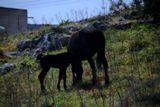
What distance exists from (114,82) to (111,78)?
0.65 metres

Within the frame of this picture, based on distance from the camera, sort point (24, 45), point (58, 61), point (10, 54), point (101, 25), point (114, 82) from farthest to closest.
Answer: point (24, 45), point (10, 54), point (101, 25), point (58, 61), point (114, 82)

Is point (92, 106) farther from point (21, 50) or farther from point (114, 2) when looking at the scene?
point (21, 50)

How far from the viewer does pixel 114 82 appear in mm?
9484

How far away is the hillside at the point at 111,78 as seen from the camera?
6285 mm

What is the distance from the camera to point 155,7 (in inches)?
379

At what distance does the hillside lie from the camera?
247 inches

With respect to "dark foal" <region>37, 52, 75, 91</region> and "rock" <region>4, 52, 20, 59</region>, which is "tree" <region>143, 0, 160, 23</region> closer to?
"dark foal" <region>37, 52, 75, 91</region>

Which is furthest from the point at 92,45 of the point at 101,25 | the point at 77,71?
the point at 101,25

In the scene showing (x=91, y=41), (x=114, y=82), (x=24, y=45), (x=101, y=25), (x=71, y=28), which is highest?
(x=101, y=25)

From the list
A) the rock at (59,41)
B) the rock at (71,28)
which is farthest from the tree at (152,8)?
the rock at (71,28)

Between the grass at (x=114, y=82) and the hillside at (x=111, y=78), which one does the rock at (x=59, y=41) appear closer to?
the hillside at (x=111, y=78)

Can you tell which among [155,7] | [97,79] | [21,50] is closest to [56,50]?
[21,50]

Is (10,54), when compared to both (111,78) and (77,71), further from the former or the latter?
(111,78)

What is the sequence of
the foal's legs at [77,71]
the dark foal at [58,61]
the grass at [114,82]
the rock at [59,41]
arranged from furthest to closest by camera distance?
the rock at [59,41] < the foal's legs at [77,71] < the dark foal at [58,61] < the grass at [114,82]
